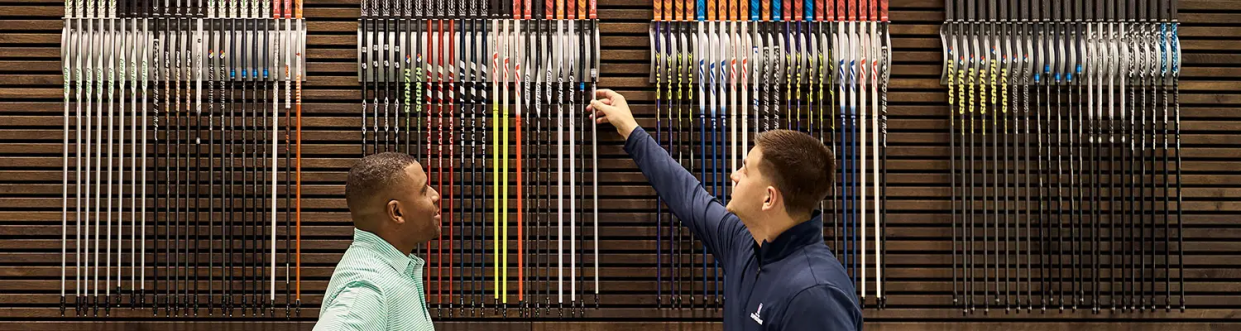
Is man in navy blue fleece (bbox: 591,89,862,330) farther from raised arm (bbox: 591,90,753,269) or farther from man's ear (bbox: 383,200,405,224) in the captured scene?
man's ear (bbox: 383,200,405,224)

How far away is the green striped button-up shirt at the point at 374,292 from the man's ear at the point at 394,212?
0.22 ft

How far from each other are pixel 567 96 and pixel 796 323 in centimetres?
226

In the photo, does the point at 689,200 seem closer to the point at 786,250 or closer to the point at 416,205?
the point at 786,250

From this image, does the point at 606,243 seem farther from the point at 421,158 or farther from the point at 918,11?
the point at 918,11

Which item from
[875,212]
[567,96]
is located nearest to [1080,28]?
[875,212]

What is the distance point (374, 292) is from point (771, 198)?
3.42ft

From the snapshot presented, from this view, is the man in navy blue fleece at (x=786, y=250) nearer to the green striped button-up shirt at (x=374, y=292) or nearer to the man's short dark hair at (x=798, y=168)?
the man's short dark hair at (x=798, y=168)

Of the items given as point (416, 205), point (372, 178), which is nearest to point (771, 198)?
point (416, 205)

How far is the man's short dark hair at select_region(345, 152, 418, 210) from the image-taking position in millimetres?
2623

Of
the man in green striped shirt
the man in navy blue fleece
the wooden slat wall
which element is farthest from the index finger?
the man in green striped shirt

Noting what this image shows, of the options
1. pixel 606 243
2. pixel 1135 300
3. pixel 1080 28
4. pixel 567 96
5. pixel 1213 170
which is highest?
pixel 1080 28

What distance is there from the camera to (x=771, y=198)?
2537 mm

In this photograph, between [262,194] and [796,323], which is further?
[262,194]

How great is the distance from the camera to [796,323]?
2.32 m
